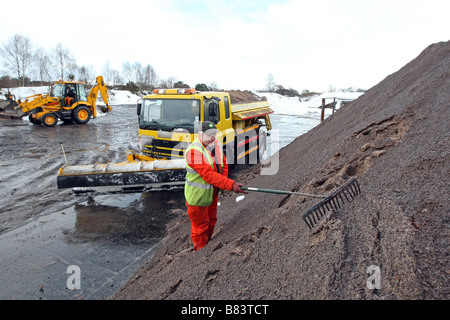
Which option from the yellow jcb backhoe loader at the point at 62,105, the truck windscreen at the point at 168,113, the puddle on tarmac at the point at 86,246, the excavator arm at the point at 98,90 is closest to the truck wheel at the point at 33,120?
the yellow jcb backhoe loader at the point at 62,105

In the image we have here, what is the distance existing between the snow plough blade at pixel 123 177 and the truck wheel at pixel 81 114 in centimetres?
1291

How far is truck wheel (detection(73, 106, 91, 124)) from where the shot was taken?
16422mm

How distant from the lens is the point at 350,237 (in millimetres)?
2201

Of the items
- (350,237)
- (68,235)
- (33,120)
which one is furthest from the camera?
(33,120)

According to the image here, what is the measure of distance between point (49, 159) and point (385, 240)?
979 cm

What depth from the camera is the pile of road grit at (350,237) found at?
1848 mm

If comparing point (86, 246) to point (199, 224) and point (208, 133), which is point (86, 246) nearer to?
point (199, 224)

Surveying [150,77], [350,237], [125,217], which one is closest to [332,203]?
[350,237]

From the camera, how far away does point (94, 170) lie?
5.18 metres

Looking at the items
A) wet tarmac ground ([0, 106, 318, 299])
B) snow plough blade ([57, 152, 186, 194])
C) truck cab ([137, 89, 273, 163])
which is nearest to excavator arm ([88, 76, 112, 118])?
wet tarmac ground ([0, 106, 318, 299])

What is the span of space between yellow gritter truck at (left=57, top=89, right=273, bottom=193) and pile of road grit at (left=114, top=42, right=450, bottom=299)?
158cm

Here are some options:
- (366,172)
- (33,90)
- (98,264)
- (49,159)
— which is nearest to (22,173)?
Result: (49,159)

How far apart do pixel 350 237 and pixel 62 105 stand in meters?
17.7

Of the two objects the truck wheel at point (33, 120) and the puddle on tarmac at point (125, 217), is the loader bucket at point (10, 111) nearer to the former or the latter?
the truck wheel at point (33, 120)
